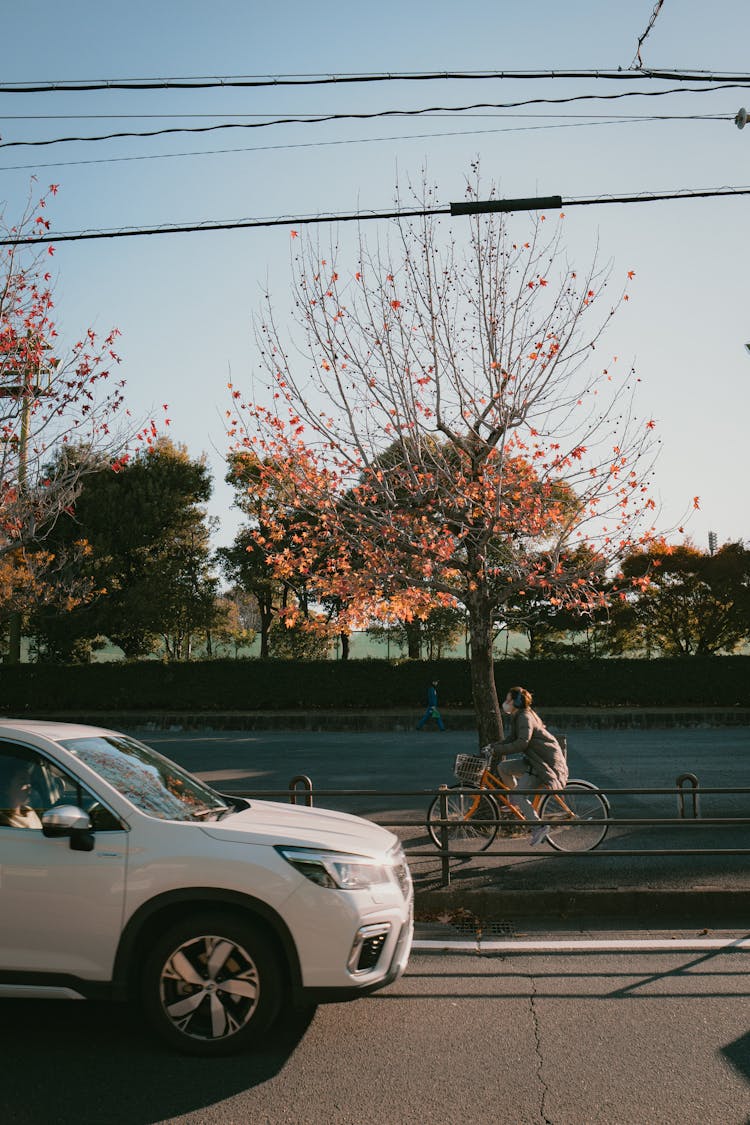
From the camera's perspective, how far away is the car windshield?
4992 mm

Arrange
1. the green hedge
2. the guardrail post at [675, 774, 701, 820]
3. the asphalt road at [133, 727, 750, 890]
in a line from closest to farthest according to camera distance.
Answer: the guardrail post at [675, 774, 701, 820]
the asphalt road at [133, 727, 750, 890]
the green hedge

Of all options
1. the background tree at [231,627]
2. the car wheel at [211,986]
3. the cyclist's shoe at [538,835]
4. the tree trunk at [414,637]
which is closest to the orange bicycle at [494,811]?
the cyclist's shoe at [538,835]

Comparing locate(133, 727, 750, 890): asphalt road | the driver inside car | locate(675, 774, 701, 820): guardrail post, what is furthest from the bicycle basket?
the driver inside car

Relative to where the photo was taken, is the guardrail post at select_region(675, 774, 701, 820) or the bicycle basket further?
the bicycle basket

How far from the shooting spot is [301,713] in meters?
29.6

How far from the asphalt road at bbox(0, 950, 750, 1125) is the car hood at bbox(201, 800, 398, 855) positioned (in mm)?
962

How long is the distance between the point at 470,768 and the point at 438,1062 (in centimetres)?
571

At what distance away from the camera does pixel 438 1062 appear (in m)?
4.44

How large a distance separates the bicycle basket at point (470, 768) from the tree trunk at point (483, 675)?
4.44 ft

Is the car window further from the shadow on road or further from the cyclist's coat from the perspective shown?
the cyclist's coat

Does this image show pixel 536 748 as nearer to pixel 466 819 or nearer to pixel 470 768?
pixel 470 768

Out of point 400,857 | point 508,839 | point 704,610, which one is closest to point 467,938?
point 400,857

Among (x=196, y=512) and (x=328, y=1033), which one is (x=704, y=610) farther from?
(x=328, y=1033)

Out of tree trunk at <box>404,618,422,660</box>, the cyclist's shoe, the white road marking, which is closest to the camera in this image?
the white road marking
